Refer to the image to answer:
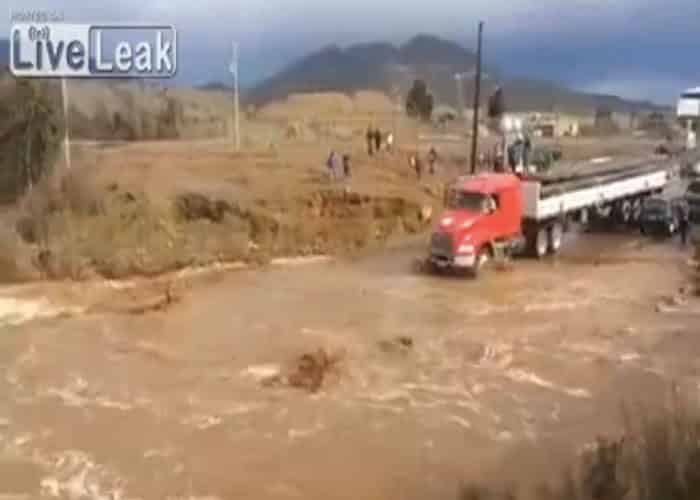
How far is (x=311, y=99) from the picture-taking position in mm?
93375

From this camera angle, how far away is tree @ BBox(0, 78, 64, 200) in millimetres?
38438

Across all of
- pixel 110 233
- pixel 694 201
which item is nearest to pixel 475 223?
pixel 110 233

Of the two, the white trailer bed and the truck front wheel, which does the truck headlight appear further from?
the white trailer bed

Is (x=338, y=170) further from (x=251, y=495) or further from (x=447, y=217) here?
(x=251, y=495)

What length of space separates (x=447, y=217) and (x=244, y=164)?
13177 mm

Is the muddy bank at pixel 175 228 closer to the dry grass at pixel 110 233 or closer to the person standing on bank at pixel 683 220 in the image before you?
the dry grass at pixel 110 233

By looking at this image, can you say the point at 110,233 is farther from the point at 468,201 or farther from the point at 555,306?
the point at 555,306

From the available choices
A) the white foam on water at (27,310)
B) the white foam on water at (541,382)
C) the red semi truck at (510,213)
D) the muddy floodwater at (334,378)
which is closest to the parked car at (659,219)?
the red semi truck at (510,213)

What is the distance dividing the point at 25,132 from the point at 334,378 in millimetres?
22934

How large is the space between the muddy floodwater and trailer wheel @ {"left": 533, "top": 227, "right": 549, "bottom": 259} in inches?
24.6

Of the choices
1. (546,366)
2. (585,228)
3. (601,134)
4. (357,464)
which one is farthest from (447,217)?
(601,134)

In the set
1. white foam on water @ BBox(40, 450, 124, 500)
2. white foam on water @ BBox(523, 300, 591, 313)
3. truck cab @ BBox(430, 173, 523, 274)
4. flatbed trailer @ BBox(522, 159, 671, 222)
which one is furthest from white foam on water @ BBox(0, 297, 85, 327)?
flatbed trailer @ BBox(522, 159, 671, 222)

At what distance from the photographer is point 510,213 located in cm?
2841

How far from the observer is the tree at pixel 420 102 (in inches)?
3214
